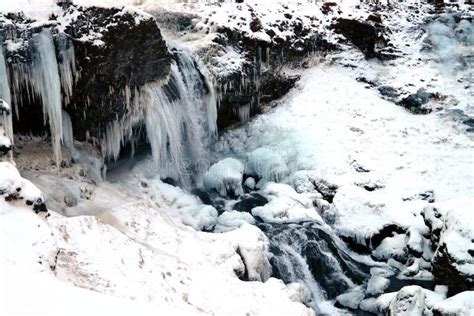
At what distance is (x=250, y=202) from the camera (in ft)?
34.6

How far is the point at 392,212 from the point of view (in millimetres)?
9930

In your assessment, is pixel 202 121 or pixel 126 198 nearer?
pixel 126 198

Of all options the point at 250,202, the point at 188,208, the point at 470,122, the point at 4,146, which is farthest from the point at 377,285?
the point at 470,122

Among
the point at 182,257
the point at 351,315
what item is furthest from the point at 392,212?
the point at 182,257

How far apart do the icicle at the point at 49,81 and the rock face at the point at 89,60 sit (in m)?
0.05

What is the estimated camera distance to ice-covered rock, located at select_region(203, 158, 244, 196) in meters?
10.9

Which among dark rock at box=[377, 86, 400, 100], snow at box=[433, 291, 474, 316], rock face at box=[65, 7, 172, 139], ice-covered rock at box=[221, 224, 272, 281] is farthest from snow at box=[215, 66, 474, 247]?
rock face at box=[65, 7, 172, 139]

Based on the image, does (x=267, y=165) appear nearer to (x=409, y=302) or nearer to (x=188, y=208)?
(x=188, y=208)

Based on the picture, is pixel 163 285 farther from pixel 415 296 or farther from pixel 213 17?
pixel 213 17

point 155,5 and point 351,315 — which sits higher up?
point 155,5

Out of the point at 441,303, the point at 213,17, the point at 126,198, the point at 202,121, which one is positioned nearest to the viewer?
the point at 441,303

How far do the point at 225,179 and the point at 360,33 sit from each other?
26.0ft

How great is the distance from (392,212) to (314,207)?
5.42ft

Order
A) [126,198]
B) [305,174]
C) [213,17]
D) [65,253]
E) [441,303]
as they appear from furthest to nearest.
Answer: [213,17] < [305,174] < [126,198] < [441,303] < [65,253]
